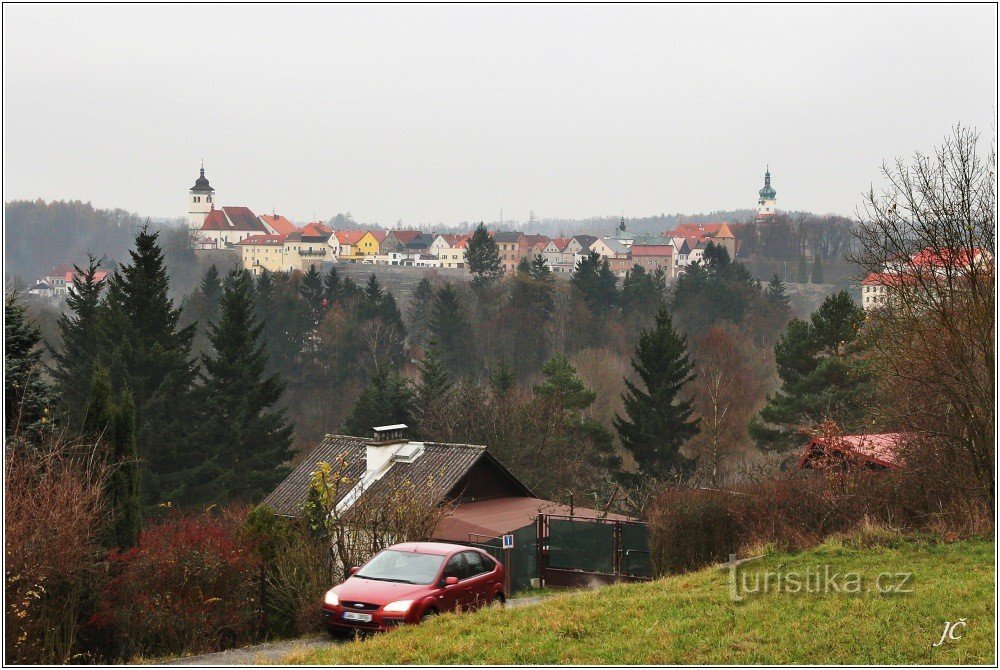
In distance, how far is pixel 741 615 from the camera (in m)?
9.36

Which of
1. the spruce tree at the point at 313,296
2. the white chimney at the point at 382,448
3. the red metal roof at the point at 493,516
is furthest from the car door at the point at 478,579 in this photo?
the spruce tree at the point at 313,296

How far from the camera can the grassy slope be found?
27.0 ft

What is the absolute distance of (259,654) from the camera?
409 inches

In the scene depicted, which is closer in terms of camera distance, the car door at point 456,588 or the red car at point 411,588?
the red car at point 411,588

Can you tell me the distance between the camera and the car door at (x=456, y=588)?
11078 millimetres

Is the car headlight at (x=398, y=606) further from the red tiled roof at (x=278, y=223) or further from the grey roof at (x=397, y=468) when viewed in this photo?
the red tiled roof at (x=278, y=223)

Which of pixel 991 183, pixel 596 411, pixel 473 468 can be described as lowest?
pixel 596 411

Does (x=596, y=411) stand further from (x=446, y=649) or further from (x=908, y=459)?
(x=446, y=649)

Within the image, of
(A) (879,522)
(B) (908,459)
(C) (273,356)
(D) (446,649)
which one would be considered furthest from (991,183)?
(C) (273,356)

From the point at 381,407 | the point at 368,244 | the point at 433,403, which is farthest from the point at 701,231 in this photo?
the point at 381,407

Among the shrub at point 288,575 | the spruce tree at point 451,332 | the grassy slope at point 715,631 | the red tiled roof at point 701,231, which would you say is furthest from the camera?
the red tiled roof at point 701,231

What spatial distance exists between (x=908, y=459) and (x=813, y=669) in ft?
27.7

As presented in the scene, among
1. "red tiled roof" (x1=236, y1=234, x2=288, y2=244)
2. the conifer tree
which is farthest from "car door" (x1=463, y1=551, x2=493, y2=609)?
"red tiled roof" (x1=236, y1=234, x2=288, y2=244)

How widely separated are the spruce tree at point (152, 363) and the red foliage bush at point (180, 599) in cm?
2191
